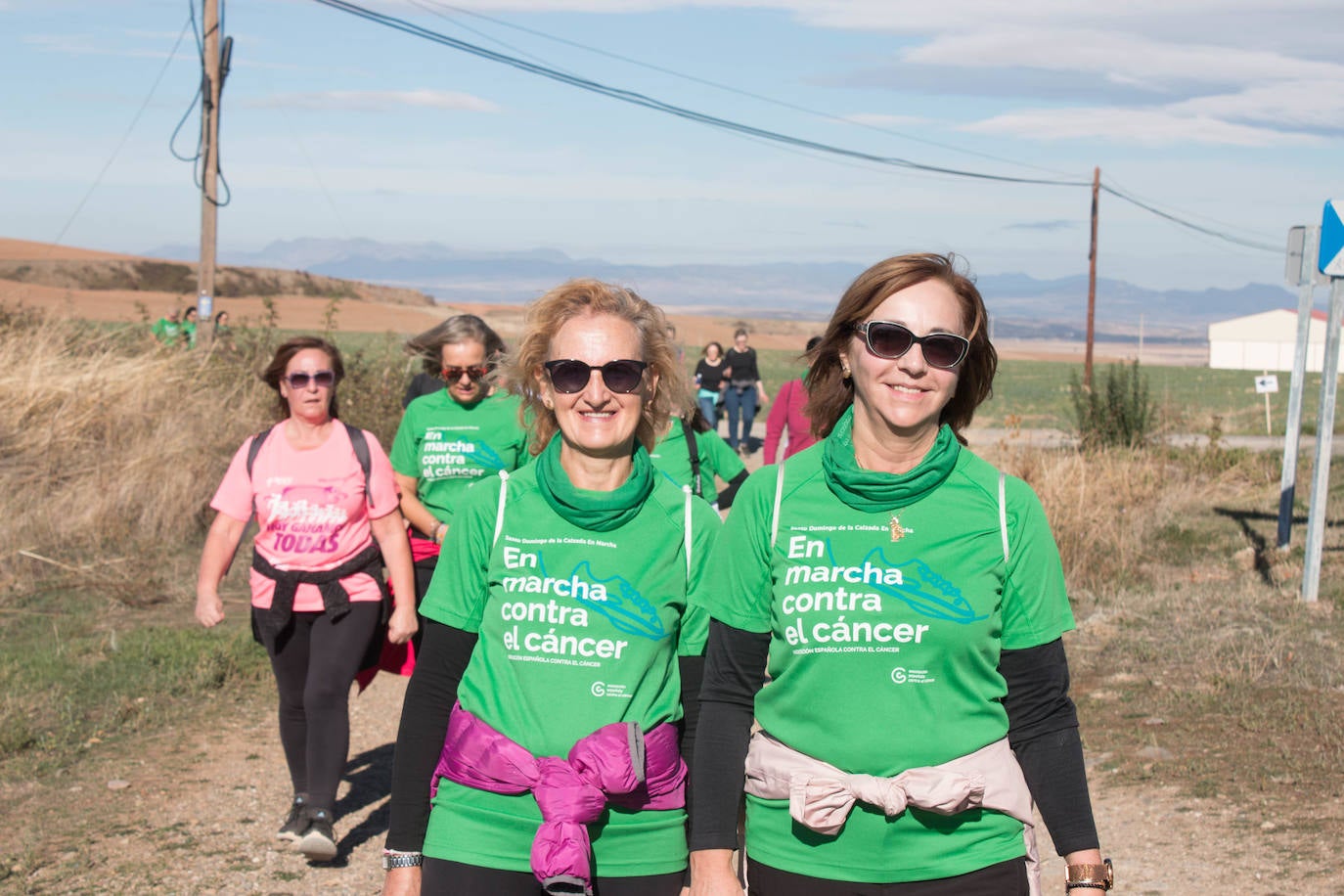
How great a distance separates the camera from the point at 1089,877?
267 centimetres

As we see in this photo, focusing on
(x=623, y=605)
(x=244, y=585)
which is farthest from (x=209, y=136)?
(x=623, y=605)

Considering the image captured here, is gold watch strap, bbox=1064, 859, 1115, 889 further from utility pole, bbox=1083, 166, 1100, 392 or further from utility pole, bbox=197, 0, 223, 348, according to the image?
utility pole, bbox=1083, 166, 1100, 392

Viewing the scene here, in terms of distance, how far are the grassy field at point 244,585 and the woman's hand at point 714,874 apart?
134cm

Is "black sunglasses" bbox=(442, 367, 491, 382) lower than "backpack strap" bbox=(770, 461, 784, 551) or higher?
higher

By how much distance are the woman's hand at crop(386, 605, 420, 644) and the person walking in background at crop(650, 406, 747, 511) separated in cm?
118

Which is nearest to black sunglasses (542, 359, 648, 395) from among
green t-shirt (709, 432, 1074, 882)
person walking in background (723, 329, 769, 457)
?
green t-shirt (709, 432, 1074, 882)

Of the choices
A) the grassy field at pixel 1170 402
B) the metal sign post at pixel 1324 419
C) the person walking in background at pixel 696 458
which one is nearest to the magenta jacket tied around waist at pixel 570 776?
the grassy field at pixel 1170 402

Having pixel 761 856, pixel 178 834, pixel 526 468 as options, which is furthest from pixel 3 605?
pixel 761 856

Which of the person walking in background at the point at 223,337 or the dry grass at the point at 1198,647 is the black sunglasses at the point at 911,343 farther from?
the person walking in background at the point at 223,337

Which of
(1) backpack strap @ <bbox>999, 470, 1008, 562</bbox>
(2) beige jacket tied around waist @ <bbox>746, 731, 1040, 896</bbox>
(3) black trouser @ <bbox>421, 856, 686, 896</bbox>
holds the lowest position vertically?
(3) black trouser @ <bbox>421, 856, 686, 896</bbox>

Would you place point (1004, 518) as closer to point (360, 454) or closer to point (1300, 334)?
point (360, 454)

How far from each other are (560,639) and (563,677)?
78 millimetres

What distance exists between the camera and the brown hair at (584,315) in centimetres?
336

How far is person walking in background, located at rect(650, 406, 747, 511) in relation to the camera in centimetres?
620
